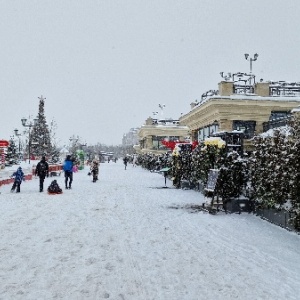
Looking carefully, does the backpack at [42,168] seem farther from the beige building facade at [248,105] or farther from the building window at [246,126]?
the building window at [246,126]

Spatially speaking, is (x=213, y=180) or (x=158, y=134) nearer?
(x=213, y=180)

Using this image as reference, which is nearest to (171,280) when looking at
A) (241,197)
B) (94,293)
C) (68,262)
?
(94,293)

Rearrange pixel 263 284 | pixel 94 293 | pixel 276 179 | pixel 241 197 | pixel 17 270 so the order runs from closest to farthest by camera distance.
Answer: pixel 94 293 → pixel 263 284 → pixel 17 270 → pixel 276 179 → pixel 241 197

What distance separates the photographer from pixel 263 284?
523 centimetres

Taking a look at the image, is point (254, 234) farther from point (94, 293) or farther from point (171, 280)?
point (94, 293)

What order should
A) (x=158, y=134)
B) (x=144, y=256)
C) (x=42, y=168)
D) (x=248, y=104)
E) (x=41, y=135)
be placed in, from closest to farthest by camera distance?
1. (x=144, y=256)
2. (x=42, y=168)
3. (x=248, y=104)
4. (x=41, y=135)
5. (x=158, y=134)

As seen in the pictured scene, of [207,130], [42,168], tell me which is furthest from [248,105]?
[42,168]

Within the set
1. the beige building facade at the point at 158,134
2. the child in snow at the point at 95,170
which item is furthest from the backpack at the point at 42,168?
the beige building facade at the point at 158,134

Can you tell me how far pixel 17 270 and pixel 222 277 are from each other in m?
3.01

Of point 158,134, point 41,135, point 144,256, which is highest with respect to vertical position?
point 158,134

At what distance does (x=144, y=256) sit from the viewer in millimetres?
6625

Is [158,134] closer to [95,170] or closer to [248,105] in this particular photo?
[95,170]

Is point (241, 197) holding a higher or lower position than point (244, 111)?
lower

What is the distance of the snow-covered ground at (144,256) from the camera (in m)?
4.96
